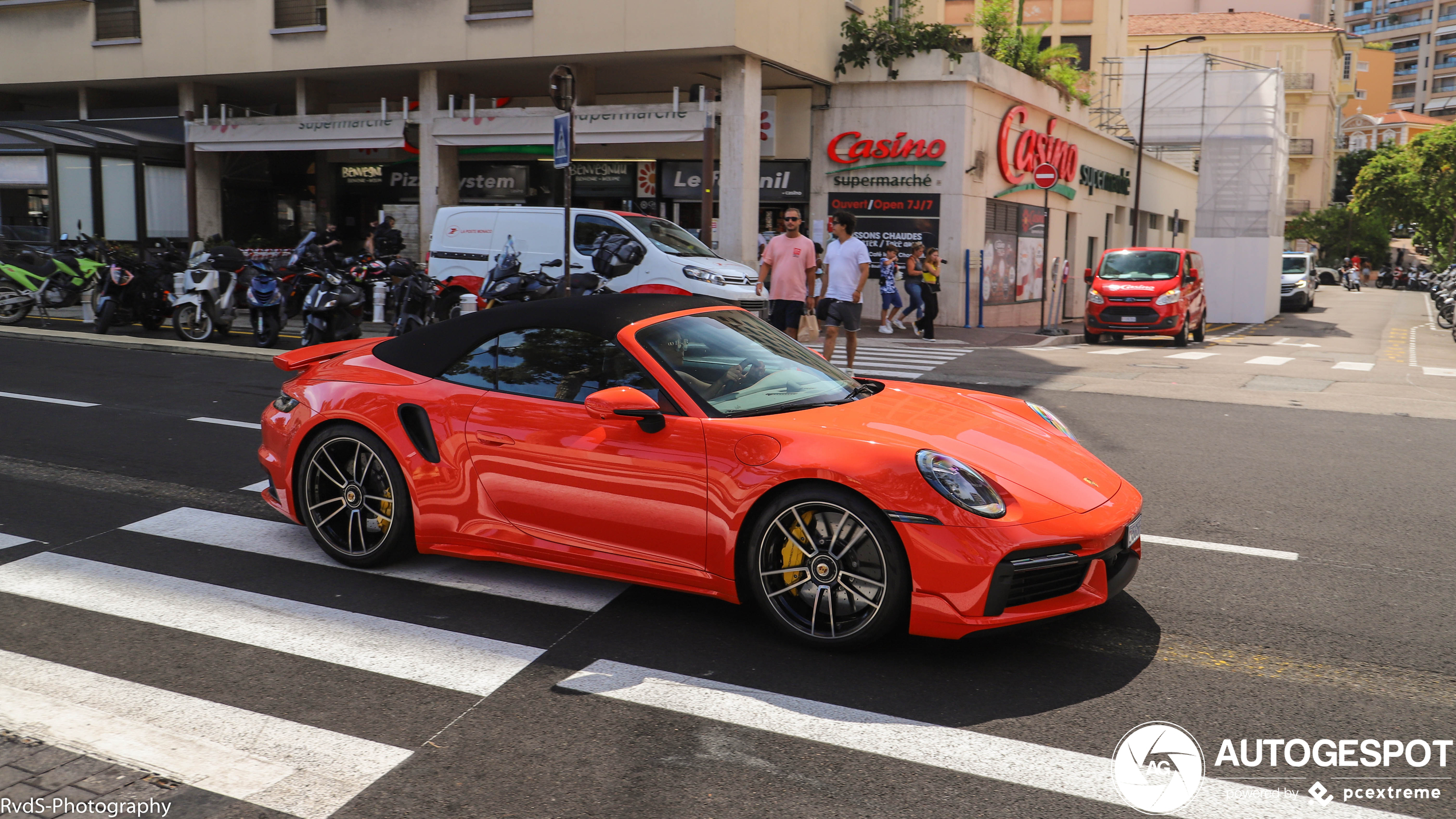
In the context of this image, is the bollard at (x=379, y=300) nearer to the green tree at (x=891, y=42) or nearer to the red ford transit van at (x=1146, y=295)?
the green tree at (x=891, y=42)

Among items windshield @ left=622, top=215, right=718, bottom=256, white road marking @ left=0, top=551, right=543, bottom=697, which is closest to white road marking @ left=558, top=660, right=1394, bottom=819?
white road marking @ left=0, top=551, right=543, bottom=697

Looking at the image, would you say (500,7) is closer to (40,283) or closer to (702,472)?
(40,283)

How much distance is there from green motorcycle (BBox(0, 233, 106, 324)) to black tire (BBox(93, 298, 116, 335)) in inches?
50.9

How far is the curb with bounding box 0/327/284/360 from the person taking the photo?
13764 mm

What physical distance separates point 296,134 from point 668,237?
12.9 meters

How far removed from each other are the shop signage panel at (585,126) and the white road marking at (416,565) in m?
16.5

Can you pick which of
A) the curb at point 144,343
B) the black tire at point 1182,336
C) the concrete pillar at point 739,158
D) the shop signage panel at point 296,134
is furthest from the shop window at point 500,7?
the black tire at point 1182,336

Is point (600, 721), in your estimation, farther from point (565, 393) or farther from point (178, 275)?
point (178, 275)

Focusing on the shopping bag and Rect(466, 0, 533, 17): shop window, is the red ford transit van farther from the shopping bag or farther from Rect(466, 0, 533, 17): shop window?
Rect(466, 0, 533, 17): shop window

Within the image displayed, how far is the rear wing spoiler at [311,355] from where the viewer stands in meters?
5.97

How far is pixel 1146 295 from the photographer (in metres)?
21.3

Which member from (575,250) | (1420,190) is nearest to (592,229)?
(575,250)

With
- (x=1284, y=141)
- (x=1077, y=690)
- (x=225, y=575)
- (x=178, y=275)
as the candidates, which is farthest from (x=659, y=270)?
(x=1284, y=141)

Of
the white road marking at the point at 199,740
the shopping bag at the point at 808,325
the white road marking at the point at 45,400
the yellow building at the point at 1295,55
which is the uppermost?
the yellow building at the point at 1295,55
